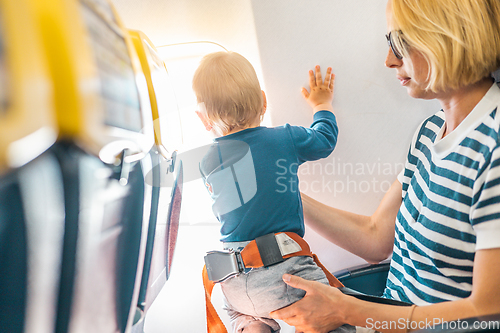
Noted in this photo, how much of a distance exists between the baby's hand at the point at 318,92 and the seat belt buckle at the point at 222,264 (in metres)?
0.41

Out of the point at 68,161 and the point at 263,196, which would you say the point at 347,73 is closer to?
the point at 263,196

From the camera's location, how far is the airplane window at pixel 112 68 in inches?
14.2

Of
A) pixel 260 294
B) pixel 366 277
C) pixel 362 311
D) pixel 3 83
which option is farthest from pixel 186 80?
pixel 366 277

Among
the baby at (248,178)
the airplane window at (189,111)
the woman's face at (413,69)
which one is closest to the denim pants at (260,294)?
the baby at (248,178)

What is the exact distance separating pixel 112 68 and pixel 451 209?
58 cm

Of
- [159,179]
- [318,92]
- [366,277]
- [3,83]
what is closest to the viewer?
[3,83]

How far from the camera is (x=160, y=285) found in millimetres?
532

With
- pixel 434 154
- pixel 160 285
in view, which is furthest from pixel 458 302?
pixel 160 285

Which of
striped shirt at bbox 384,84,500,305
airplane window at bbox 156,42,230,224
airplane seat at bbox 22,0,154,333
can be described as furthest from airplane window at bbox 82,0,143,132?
striped shirt at bbox 384,84,500,305

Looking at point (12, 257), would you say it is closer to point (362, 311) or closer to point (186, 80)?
point (186, 80)

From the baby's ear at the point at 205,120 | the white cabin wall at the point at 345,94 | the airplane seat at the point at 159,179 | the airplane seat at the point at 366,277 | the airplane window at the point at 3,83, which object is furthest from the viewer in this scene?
the airplane seat at the point at 366,277

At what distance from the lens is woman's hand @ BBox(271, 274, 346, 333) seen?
0.62 meters

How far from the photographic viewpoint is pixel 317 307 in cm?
62

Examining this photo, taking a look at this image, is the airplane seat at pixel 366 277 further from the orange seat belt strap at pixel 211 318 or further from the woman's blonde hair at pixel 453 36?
the woman's blonde hair at pixel 453 36
